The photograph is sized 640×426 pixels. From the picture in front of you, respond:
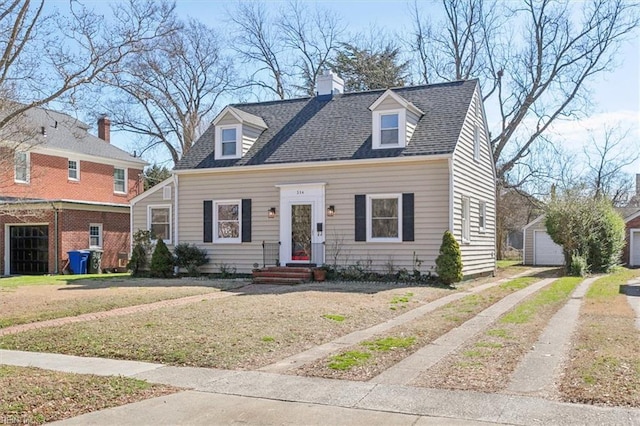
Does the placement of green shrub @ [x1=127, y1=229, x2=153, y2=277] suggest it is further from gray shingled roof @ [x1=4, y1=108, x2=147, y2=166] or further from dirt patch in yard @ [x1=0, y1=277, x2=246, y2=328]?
gray shingled roof @ [x1=4, y1=108, x2=147, y2=166]

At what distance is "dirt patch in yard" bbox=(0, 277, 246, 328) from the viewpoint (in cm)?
1178

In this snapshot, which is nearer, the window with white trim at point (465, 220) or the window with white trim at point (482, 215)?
the window with white trim at point (465, 220)

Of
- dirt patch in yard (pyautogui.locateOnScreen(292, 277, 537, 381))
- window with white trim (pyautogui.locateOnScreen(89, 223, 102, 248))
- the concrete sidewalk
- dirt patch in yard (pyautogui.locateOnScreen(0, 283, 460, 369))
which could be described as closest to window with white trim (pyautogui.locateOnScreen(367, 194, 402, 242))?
dirt patch in yard (pyautogui.locateOnScreen(292, 277, 537, 381))

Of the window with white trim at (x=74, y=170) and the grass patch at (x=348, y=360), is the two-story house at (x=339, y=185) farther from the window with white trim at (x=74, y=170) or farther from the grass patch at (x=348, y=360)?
the grass patch at (x=348, y=360)

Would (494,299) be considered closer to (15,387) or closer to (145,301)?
(145,301)

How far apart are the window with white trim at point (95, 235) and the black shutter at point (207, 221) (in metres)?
7.21

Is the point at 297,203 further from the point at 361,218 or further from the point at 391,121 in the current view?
the point at 391,121

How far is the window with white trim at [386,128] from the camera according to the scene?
726 inches

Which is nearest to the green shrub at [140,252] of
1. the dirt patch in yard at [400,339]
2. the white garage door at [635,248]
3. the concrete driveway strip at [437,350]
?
the dirt patch in yard at [400,339]

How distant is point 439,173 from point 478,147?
419 cm

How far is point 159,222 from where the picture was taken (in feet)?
71.6

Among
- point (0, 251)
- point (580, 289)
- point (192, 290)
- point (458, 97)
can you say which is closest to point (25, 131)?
point (192, 290)

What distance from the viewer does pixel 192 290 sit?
15.5 meters

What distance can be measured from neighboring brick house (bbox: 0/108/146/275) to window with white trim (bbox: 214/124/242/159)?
4.37 m
